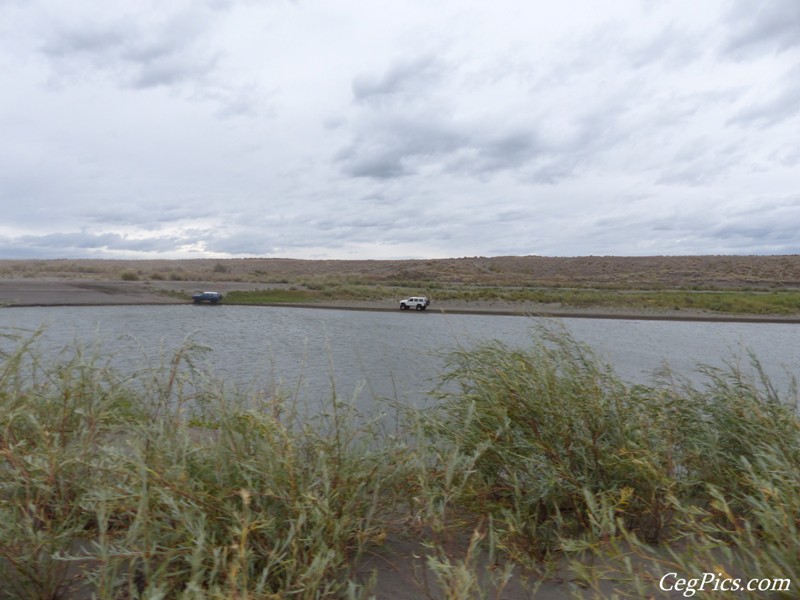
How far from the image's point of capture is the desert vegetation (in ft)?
8.31

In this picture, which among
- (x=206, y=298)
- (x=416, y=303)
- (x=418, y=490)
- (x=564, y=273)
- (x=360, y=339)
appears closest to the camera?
(x=418, y=490)

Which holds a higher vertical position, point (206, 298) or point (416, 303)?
point (416, 303)

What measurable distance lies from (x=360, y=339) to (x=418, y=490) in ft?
62.8

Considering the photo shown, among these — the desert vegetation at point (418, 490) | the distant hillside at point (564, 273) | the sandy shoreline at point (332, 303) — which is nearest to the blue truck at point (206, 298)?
the sandy shoreline at point (332, 303)

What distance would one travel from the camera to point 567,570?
3195 millimetres

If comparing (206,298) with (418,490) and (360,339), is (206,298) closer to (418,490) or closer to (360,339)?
(360,339)

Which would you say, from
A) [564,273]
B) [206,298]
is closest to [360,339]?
[206,298]

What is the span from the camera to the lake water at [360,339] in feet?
43.2

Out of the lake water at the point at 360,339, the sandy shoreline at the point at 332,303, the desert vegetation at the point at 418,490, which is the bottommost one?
the lake water at the point at 360,339

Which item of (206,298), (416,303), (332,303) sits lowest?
(332,303)

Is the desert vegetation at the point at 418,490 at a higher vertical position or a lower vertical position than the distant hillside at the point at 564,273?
lower

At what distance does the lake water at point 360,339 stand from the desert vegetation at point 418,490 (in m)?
1.56

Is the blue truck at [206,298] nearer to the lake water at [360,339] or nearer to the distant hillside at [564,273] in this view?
the lake water at [360,339]

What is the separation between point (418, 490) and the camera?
3.64 meters
